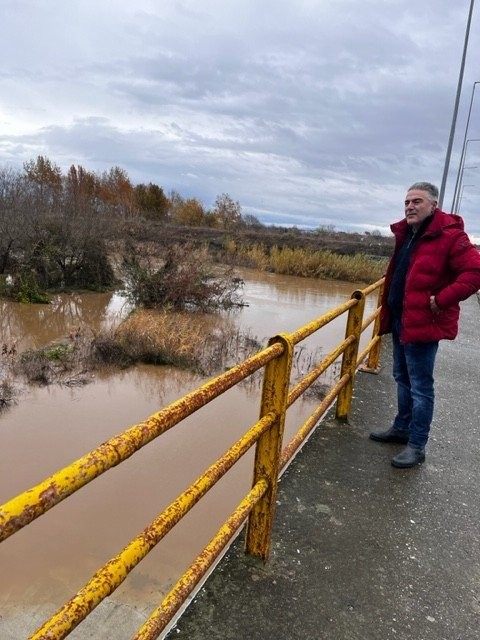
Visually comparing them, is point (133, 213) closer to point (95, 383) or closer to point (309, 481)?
point (95, 383)

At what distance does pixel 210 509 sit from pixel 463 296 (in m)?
2.96

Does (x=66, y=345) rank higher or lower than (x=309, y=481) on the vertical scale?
lower

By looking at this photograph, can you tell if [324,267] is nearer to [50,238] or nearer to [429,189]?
[50,238]

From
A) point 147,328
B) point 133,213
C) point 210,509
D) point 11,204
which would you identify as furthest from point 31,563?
point 133,213

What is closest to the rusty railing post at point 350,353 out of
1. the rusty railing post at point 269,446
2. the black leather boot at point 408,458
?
the black leather boot at point 408,458

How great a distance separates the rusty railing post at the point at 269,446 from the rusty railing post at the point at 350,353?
1.93 metres

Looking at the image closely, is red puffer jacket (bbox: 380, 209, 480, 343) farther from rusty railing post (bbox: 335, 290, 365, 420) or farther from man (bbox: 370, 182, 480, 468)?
rusty railing post (bbox: 335, 290, 365, 420)

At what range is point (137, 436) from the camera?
4.54ft

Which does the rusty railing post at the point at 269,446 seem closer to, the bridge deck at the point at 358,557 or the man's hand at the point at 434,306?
the bridge deck at the point at 358,557

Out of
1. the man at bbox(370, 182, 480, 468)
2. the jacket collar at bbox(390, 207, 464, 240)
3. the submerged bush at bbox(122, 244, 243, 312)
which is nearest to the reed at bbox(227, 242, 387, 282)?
the submerged bush at bbox(122, 244, 243, 312)

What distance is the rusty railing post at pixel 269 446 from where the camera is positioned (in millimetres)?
2303

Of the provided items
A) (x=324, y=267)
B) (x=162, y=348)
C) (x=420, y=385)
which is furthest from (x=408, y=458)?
(x=324, y=267)

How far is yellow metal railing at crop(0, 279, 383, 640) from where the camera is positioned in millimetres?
1154

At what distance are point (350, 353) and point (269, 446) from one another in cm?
215
